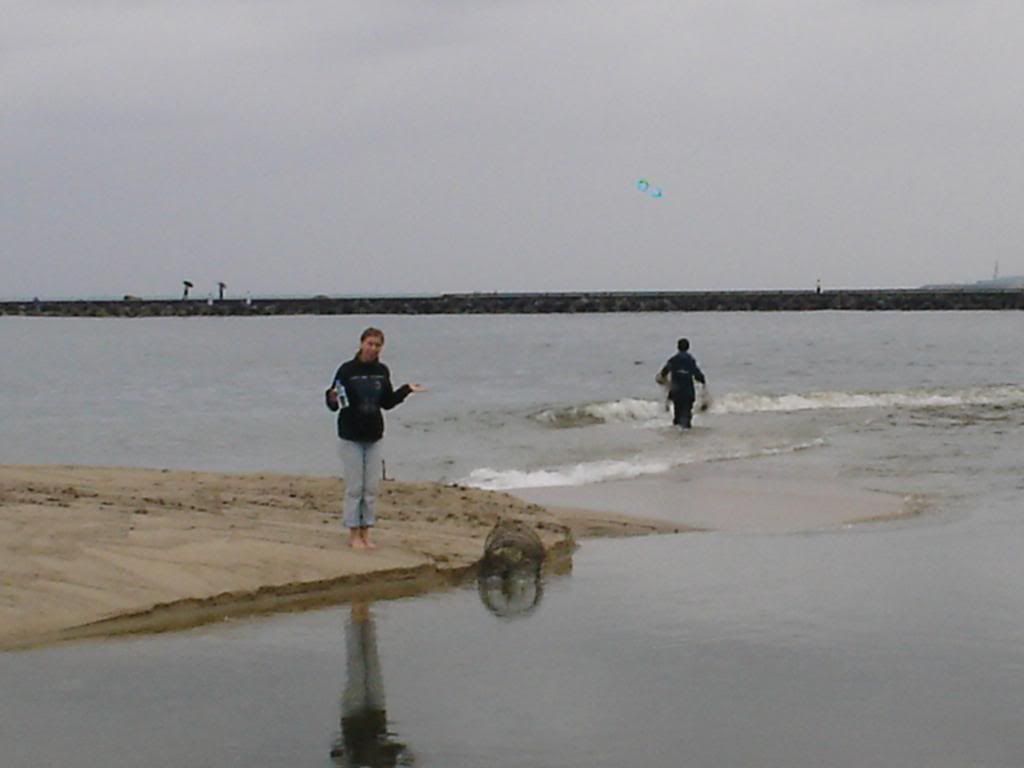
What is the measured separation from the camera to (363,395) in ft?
33.1

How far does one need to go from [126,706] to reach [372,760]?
1.41m

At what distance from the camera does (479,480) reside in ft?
62.3

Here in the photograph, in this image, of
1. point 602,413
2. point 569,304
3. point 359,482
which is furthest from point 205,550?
point 569,304

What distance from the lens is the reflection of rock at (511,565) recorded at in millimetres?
9662

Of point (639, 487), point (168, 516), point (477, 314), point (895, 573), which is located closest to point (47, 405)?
point (639, 487)

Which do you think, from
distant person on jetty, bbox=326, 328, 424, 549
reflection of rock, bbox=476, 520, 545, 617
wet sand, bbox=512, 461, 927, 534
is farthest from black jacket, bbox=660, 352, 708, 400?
distant person on jetty, bbox=326, 328, 424, 549

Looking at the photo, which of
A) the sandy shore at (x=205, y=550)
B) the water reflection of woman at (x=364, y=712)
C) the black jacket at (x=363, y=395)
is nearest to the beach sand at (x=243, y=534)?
the sandy shore at (x=205, y=550)

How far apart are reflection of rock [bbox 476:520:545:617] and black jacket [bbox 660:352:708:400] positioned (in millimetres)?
14449

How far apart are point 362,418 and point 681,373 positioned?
51.3 feet

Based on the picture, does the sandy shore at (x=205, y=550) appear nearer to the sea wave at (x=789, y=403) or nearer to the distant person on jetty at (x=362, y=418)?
the distant person on jetty at (x=362, y=418)

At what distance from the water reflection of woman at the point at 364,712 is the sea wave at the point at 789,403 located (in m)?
22.1

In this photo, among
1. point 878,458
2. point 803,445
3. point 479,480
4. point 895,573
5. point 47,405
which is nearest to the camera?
point 895,573

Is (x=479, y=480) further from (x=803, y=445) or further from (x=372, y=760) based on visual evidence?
(x=372, y=760)

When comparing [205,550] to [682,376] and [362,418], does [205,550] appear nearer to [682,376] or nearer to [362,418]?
[362,418]
